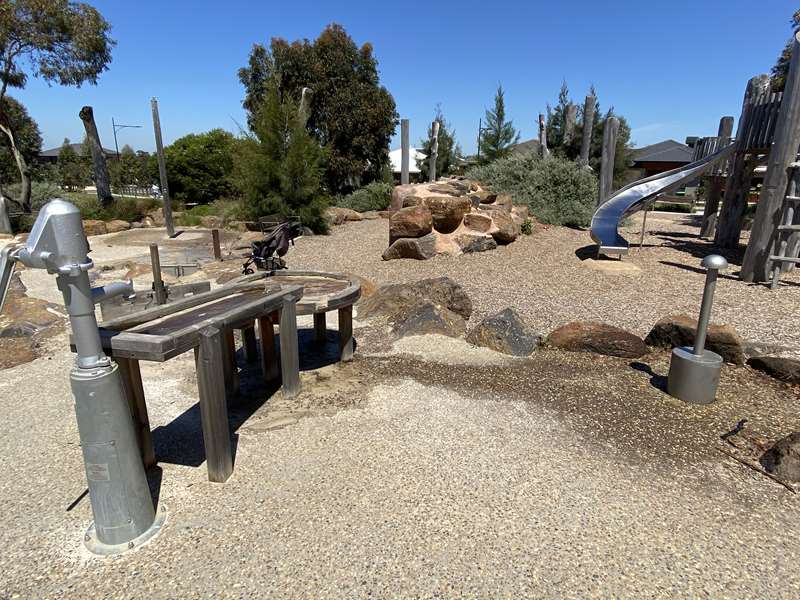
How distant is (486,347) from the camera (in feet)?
16.7

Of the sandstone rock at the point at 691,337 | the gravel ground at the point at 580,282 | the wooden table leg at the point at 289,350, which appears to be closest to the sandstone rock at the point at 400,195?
the gravel ground at the point at 580,282

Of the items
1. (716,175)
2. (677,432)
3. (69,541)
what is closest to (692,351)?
(677,432)

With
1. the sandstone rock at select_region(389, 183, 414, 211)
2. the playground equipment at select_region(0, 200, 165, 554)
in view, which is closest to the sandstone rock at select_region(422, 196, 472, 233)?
the sandstone rock at select_region(389, 183, 414, 211)

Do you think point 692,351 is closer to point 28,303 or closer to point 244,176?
point 28,303

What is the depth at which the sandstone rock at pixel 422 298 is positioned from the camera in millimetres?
6109

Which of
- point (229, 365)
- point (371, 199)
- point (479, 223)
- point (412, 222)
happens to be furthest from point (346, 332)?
point (371, 199)

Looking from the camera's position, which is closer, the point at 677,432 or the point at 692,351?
the point at 677,432

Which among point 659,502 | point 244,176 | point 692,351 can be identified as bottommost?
point 659,502

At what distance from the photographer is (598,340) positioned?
482 cm

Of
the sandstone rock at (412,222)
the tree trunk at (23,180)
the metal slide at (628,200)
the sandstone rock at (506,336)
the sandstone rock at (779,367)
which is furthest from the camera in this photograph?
the tree trunk at (23,180)

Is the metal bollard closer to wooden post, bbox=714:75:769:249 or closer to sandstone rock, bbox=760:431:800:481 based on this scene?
sandstone rock, bbox=760:431:800:481

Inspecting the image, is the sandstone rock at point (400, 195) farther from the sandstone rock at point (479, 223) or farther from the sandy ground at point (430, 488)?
the sandy ground at point (430, 488)

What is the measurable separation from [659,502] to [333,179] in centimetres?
2300

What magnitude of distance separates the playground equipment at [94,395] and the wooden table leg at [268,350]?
174 cm
